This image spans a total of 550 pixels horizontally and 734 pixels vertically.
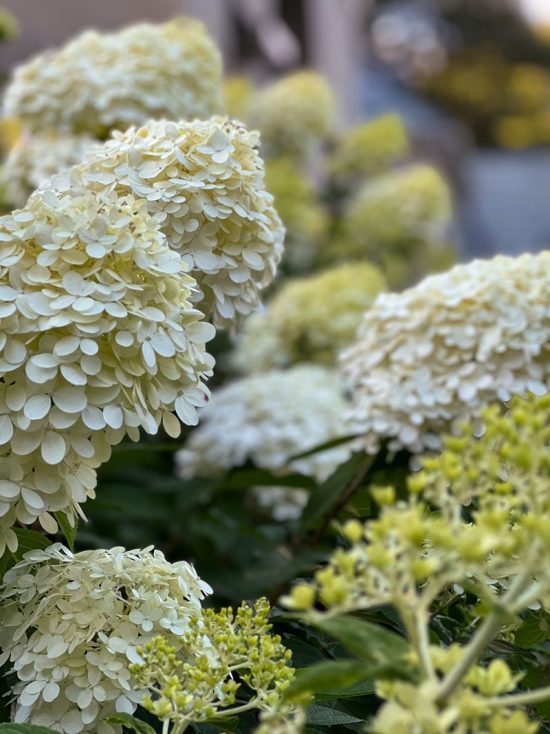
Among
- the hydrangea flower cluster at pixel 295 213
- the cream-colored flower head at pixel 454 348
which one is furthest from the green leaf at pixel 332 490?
the hydrangea flower cluster at pixel 295 213

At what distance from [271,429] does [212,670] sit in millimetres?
834

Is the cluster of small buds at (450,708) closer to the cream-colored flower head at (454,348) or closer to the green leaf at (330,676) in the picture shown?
the green leaf at (330,676)

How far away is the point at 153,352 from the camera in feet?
1.71

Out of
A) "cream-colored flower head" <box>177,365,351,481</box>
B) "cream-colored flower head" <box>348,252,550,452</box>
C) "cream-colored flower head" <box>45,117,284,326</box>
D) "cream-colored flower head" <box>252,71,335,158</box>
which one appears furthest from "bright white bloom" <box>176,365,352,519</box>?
"cream-colored flower head" <box>252,71,335,158</box>

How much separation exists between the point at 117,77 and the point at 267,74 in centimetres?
313

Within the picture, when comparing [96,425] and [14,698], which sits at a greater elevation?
[96,425]

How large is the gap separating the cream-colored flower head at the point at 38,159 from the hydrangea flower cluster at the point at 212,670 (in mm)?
666

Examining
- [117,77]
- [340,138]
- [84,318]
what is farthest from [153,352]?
[340,138]

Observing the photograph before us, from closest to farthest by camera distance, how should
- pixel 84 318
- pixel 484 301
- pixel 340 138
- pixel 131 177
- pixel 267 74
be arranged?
1. pixel 84 318
2. pixel 131 177
3. pixel 484 301
4. pixel 340 138
5. pixel 267 74

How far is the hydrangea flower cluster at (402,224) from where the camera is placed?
1967 mm

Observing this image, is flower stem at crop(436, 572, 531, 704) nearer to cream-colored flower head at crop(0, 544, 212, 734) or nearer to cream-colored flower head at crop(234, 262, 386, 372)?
cream-colored flower head at crop(0, 544, 212, 734)

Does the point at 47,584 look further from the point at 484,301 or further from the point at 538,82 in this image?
the point at 538,82

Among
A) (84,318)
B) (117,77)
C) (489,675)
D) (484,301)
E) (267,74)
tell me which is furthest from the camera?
(267,74)

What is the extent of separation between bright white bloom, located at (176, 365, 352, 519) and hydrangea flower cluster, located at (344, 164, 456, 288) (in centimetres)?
64
